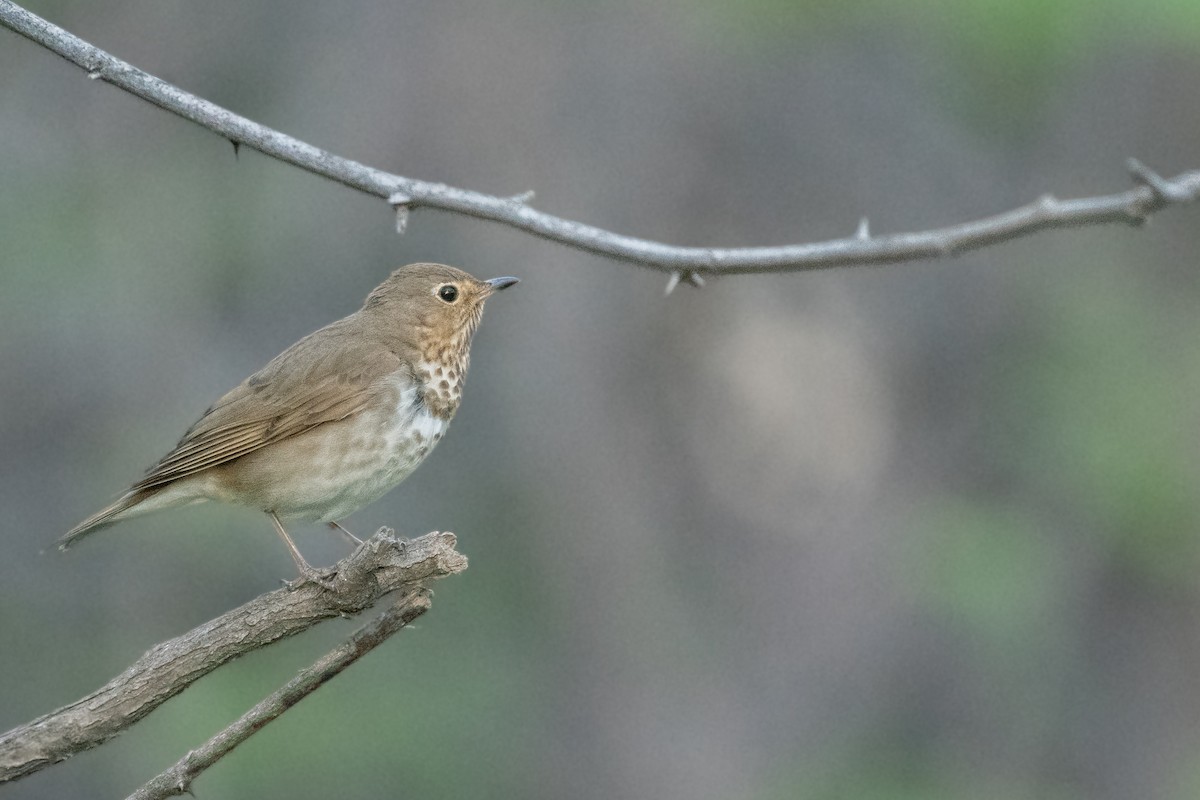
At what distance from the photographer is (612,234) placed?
10.7 feet

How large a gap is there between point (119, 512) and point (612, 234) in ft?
6.27

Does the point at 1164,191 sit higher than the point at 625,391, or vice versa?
the point at 625,391

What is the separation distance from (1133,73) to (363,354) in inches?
300

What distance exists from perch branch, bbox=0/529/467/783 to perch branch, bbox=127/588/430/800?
16 cm

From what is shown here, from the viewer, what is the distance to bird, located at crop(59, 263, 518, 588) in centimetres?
446

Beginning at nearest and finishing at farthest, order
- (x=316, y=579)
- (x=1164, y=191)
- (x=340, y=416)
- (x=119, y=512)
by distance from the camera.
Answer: (x=1164, y=191), (x=316, y=579), (x=119, y=512), (x=340, y=416)

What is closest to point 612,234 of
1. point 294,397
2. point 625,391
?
point 294,397

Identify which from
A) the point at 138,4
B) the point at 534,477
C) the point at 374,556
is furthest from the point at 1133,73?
the point at 374,556

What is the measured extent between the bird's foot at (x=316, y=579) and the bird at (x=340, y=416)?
61cm

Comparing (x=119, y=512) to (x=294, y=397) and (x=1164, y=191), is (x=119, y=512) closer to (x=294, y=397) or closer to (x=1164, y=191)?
(x=294, y=397)

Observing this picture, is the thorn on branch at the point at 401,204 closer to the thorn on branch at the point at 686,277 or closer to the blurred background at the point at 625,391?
the thorn on branch at the point at 686,277

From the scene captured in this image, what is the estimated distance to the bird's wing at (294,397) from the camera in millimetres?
4492

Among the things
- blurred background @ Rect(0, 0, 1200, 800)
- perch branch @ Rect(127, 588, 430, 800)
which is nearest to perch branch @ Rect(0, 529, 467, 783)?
perch branch @ Rect(127, 588, 430, 800)

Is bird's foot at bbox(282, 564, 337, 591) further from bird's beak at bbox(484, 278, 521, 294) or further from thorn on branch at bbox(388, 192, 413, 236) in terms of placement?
bird's beak at bbox(484, 278, 521, 294)
